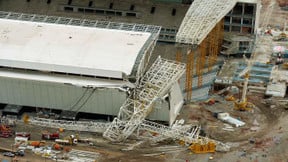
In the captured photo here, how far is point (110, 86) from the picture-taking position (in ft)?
302

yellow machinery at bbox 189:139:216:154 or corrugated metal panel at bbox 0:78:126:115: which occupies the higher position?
corrugated metal panel at bbox 0:78:126:115

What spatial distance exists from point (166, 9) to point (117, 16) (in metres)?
9.45

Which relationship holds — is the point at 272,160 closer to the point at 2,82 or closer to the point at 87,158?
the point at 87,158

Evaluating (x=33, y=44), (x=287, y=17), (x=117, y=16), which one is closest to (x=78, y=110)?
(x=33, y=44)

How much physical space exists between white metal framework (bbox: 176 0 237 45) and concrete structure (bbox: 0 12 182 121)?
18.2ft

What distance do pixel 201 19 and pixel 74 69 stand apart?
80.2 feet

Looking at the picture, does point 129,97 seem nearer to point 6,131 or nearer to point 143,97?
point 143,97

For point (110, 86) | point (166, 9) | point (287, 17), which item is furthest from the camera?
point (287, 17)

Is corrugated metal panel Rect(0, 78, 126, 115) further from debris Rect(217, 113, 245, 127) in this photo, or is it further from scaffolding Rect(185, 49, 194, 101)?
debris Rect(217, 113, 245, 127)

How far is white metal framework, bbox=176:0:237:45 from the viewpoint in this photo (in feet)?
332

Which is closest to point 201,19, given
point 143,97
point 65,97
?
point 143,97

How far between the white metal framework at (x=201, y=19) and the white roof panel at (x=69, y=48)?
20.0 feet

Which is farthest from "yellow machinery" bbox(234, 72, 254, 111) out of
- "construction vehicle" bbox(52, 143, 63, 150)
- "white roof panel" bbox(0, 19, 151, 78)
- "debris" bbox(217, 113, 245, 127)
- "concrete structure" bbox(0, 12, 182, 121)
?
"construction vehicle" bbox(52, 143, 63, 150)

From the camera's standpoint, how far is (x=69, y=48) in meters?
97.6
